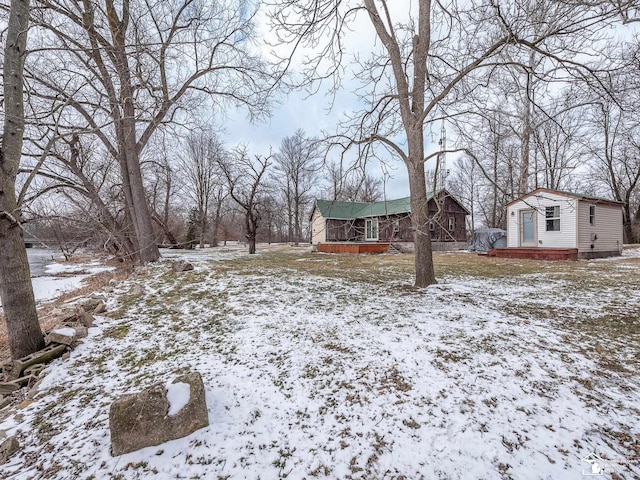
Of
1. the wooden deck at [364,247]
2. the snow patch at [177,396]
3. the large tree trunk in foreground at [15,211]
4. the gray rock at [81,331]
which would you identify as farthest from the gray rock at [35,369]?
the wooden deck at [364,247]

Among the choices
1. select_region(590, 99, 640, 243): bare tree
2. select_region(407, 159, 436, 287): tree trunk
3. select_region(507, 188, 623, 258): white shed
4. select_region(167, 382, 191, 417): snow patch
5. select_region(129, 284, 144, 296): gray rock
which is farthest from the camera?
select_region(590, 99, 640, 243): bare tree

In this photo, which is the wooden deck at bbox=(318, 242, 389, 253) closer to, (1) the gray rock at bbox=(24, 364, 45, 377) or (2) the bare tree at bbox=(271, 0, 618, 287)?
(2) the bare tree at bbox=(271, 0, 618, 287)

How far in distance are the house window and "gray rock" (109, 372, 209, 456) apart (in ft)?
46.3

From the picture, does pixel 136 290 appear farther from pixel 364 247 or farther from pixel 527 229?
pixel 527 229

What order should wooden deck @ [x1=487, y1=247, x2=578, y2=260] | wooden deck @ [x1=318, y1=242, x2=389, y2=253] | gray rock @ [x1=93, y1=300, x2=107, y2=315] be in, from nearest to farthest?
gray rock @ [x1=93, y1=300, x2=107, y2=315]
wooden deck @ [x1=487, y1=247, x2=578, y2=260]
wooden deck @ [x1=318, y1=242, x2=389, y2=253]

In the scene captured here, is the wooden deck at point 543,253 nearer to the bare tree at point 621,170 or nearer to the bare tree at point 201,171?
the bare tree at point 621,170

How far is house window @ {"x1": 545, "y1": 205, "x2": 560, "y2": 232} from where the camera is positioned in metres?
11.4

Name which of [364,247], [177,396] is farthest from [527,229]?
[177,396]

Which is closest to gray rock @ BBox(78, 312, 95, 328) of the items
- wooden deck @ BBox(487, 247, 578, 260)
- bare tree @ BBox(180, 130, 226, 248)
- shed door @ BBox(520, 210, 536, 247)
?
wooden deck @ BBox(487, 247, 578, 260)

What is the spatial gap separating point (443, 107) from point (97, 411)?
6.41m

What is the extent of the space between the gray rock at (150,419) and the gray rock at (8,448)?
0.65 metres

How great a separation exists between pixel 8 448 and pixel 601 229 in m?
17.2

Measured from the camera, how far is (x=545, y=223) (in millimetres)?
11820

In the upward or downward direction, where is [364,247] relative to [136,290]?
upward
